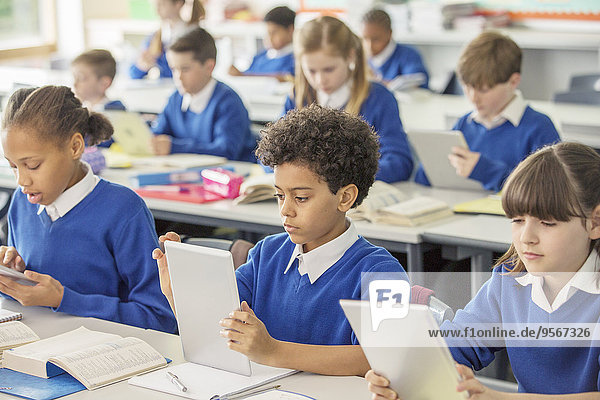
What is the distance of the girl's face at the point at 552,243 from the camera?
4.90 feet

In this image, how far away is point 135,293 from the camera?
2082mm

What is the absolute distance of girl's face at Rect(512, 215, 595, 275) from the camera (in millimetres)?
1493

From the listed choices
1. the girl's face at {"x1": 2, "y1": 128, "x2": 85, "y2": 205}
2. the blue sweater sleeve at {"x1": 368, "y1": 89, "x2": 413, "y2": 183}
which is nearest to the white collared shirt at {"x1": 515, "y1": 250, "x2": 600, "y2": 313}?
the girl's face at {"x1": 2, "y1": 128, "x2": 85, "y2": 205}

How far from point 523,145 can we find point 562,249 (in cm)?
174

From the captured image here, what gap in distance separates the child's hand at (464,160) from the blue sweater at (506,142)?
39mm

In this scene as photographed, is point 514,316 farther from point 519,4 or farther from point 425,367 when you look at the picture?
point 519,4

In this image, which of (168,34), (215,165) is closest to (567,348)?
(215,165)

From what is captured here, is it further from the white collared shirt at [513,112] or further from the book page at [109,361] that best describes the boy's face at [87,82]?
the book page at [109,361]

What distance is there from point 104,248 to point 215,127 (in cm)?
195

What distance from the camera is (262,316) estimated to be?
1.88 metres

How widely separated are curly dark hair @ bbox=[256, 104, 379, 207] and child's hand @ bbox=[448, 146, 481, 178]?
4.04 feet

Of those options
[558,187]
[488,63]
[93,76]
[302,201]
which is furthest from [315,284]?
[93,76]

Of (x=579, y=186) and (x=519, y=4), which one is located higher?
(x=519, y=4)

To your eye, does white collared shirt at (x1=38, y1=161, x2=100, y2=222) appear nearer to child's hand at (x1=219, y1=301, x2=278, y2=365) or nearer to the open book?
the open book
